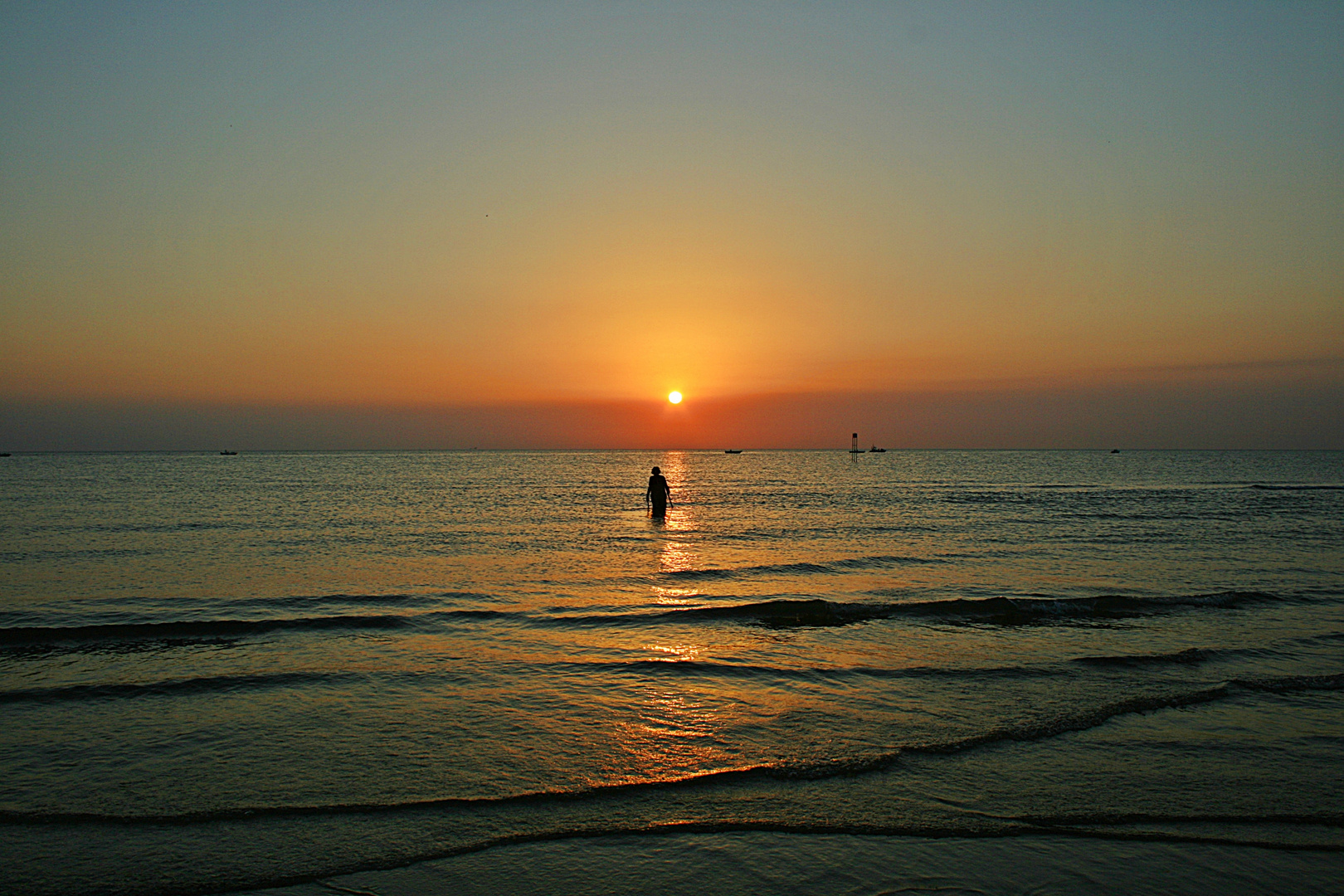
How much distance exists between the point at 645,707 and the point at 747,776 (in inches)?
90.4

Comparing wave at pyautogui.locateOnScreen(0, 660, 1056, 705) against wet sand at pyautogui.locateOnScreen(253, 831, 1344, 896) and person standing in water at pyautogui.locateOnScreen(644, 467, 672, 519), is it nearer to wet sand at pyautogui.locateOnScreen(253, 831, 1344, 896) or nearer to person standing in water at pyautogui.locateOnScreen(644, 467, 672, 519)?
wet sand at pyautogui.locateOnScreen(253, 831, 1344, 896)

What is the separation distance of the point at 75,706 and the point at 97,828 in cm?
421

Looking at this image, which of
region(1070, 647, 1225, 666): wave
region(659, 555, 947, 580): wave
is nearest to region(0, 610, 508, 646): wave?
region(659, 555, 947, 580): wave

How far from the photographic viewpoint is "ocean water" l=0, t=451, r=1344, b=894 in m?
5.96

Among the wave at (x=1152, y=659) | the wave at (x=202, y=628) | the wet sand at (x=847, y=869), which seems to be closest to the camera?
the wet sand at (x=847, y=869)

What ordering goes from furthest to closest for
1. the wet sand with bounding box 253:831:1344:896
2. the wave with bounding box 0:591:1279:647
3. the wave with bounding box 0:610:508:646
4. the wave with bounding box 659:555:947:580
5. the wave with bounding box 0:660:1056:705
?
the wave with bounding box 659:555:947:580
the wave with bounding box 0:591:1279:647
the wave with bounding box 0:610:508:646
the wave with bounding box 0:660:1056:705
the wet sand with bounding box 253:831:1344:896

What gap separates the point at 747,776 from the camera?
22.8 ft

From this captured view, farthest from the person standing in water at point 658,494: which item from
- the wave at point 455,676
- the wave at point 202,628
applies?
the wave at point 455,676

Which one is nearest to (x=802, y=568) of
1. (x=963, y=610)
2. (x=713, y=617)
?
(x=963, y=610)

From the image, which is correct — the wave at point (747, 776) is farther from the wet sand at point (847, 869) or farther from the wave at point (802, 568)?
the wave at point (802, 568)

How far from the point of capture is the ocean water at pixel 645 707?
5.96 meters

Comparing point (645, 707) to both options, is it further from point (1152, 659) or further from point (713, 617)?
point (1152, 659)

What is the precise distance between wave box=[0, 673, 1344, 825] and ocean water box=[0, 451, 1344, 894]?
3cm

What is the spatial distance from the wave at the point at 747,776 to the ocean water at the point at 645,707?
0.03m
